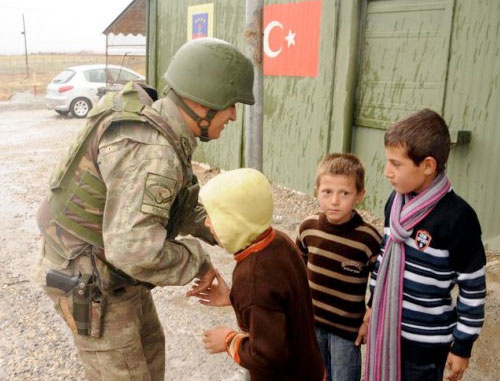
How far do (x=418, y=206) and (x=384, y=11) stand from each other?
13.1 ft

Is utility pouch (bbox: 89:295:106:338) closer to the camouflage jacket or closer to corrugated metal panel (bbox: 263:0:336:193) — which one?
the camouflage jacket

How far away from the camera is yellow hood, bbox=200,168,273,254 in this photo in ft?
5.53

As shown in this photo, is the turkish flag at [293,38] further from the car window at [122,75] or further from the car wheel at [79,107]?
the car wheel at [79,107]

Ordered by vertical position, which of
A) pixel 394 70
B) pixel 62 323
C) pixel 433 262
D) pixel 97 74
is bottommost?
pixel 62 323

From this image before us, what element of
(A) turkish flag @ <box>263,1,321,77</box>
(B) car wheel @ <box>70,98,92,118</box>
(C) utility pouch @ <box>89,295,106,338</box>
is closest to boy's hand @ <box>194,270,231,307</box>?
(C) utility pouch @ <box>89,295,106,338</box>

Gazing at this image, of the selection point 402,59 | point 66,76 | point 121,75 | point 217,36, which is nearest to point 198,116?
point 402,59

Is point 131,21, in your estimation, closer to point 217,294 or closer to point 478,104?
point 478,104

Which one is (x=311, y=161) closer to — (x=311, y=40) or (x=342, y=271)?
(x=311, y=40)

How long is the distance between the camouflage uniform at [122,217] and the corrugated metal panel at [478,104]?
3235 millimetres

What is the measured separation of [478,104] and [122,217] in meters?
3.78

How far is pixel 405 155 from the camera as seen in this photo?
6.66ft

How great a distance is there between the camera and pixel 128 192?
180 centimetres

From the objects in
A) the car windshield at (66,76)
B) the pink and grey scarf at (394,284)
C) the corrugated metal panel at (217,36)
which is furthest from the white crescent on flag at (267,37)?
the car windshield at (66,76)

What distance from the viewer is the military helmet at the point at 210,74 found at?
80.3 inches
